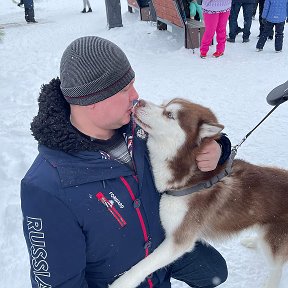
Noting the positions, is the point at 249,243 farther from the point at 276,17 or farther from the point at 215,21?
the point at 276,17

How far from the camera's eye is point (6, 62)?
348 inches

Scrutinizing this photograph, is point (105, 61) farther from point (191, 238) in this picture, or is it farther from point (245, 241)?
point (245, 241)

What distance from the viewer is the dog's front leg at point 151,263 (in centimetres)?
192

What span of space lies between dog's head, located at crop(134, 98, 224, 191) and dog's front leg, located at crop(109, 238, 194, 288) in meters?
0.33

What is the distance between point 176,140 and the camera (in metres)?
2.24

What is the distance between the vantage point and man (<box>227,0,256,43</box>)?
28.0 ft

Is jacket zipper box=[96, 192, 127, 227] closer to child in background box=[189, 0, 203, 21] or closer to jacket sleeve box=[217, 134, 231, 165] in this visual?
jacket sleeve box=[217, 134, 231, 165]

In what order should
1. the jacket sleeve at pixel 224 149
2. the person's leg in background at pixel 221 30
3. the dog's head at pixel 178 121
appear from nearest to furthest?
the dog's head at pixel 178 121, the jacket sleeve at pixel 224 149, the person's leg in background at pixel 221 30

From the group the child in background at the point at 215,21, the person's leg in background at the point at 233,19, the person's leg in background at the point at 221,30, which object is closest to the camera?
the child in background at the point at 215,21

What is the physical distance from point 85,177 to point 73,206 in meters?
0.13

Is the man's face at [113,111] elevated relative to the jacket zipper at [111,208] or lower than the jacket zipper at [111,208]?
elevated

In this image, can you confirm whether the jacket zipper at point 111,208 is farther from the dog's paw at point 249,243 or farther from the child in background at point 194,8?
the child in background at point 194,8

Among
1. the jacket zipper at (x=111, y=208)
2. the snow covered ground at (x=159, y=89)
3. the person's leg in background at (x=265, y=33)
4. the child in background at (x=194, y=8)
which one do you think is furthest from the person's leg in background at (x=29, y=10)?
the jacket zipper at (x=111, y=208)

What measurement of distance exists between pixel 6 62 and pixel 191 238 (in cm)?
780
